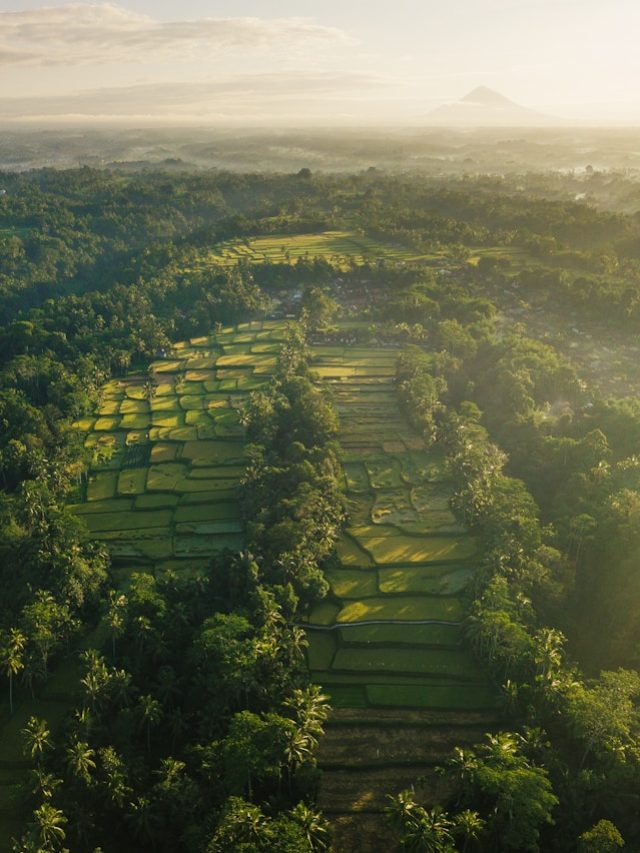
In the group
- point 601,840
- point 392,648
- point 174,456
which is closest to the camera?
point 601,840

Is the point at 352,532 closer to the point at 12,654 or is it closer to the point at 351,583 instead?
the point at 351,583

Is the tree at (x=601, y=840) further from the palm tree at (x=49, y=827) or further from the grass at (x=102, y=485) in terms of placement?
the grass at (x=102, y=485)

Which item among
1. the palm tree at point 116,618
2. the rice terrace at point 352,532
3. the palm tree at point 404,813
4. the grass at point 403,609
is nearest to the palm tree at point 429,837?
the palm tree at point 404,813

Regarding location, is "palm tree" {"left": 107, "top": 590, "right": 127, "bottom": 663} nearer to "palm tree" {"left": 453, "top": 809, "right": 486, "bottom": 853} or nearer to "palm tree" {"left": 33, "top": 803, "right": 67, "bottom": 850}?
"palm tree" {"left": 33, "top": 803, "right": 67, "bottom": 850}

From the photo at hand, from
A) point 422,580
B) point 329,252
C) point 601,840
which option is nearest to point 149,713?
point 422,580

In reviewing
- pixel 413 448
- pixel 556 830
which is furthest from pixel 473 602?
pixel 413 448

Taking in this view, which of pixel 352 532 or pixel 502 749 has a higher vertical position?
pixel 352 532
